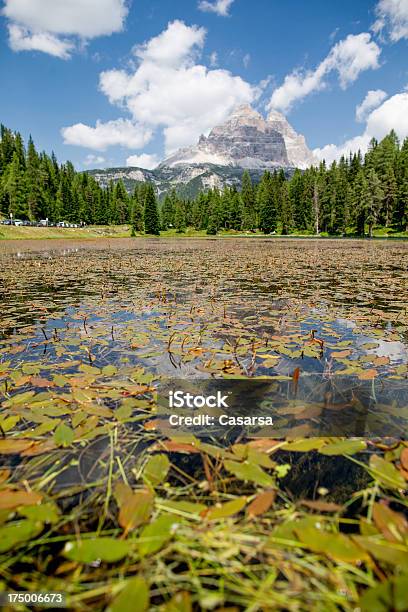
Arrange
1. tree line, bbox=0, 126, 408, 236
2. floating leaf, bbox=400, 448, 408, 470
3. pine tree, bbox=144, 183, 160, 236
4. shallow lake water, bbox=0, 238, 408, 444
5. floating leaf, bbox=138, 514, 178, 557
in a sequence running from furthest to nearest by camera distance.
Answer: pine tree, bbox=144, 183, 160, 236 → tree line, bbox=0, 126, 408, 236 → shallow lake water, bbox=0, 238, 408, 444 → floating leaf, bbox=400, 448, 408, 470 → floating leaf, bbox=138, 514, 178, 557

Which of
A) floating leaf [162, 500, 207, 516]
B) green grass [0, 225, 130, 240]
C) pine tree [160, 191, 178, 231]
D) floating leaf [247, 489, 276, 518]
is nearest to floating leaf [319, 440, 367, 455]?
floating leaf [247, 489, 276, 518]

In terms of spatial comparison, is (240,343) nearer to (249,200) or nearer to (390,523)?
(390,523)

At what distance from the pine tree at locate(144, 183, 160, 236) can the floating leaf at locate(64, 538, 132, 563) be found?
72.6 metres

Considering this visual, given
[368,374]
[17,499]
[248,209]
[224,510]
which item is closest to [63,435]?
[17,499]

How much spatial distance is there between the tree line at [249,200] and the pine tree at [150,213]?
23 centimetres

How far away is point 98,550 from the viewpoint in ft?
3.98

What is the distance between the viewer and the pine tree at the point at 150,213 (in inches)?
2729

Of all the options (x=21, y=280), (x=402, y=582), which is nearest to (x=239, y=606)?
(x=402, y=582)

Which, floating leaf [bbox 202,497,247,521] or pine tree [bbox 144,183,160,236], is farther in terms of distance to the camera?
pine tree [bbox 144,183,160,236]

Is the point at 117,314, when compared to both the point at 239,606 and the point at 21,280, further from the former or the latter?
the point at 21,280

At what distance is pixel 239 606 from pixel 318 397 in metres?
1.87

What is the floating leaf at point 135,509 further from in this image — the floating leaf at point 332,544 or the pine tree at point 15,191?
the pine tree at point 15,191

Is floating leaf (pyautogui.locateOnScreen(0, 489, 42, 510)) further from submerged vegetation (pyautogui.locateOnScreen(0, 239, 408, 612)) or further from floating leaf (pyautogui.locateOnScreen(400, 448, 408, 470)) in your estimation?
floating leaf (pyautogui.locateOnScreen(400, 448, 408, 470))

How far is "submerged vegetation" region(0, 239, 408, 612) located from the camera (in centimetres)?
114
